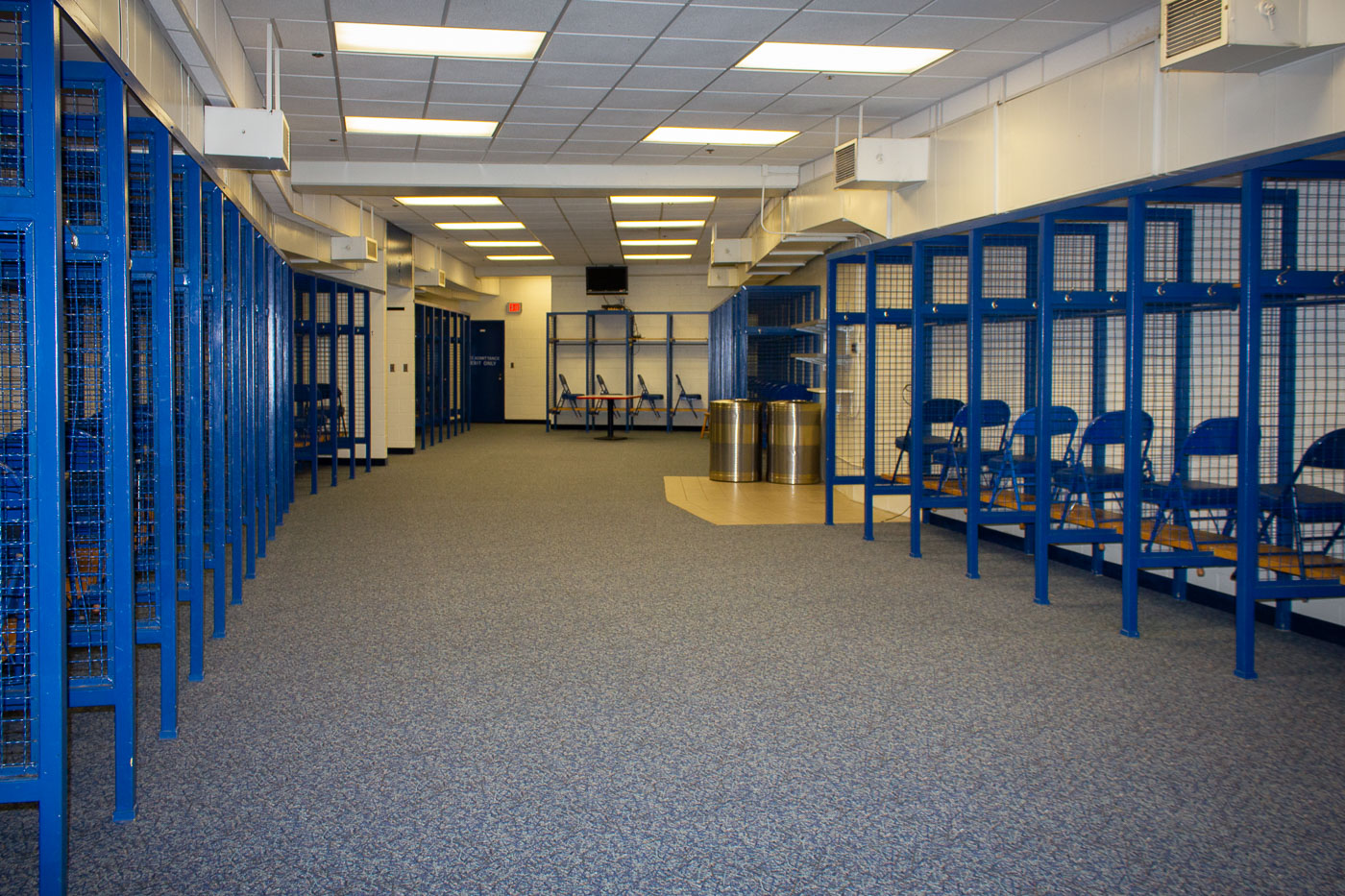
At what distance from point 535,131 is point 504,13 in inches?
105

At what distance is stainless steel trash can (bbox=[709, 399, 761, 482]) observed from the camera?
33.1 feet

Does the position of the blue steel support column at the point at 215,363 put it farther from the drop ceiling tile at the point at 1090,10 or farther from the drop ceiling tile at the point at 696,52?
the drop ceiling tile at the point at 1090,10

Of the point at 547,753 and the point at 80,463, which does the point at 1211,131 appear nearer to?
the point at 547,753

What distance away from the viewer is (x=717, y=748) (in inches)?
114

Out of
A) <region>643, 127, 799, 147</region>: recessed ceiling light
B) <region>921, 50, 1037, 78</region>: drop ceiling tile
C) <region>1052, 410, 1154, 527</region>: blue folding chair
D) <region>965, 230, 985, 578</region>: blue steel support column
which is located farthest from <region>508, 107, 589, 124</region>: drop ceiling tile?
<region>1052, 410, 1154, 527</region>: blue folding chair

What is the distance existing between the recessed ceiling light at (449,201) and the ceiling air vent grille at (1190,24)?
7.73 meters

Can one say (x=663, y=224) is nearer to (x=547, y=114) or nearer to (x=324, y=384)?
(x=324, y=384)

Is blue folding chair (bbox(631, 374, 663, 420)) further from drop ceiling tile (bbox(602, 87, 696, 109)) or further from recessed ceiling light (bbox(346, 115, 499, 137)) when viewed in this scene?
drop ceiling tile (bbox(602, 87, 696, 109))

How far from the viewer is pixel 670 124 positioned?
7.73 m

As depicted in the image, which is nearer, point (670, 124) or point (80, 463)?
point (80, 463)

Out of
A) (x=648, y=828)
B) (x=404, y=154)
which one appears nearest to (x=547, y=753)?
(x=648, y=828)

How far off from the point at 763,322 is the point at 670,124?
700 cm

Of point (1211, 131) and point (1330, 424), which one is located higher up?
point (1211, 131)

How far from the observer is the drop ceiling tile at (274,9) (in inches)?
196
